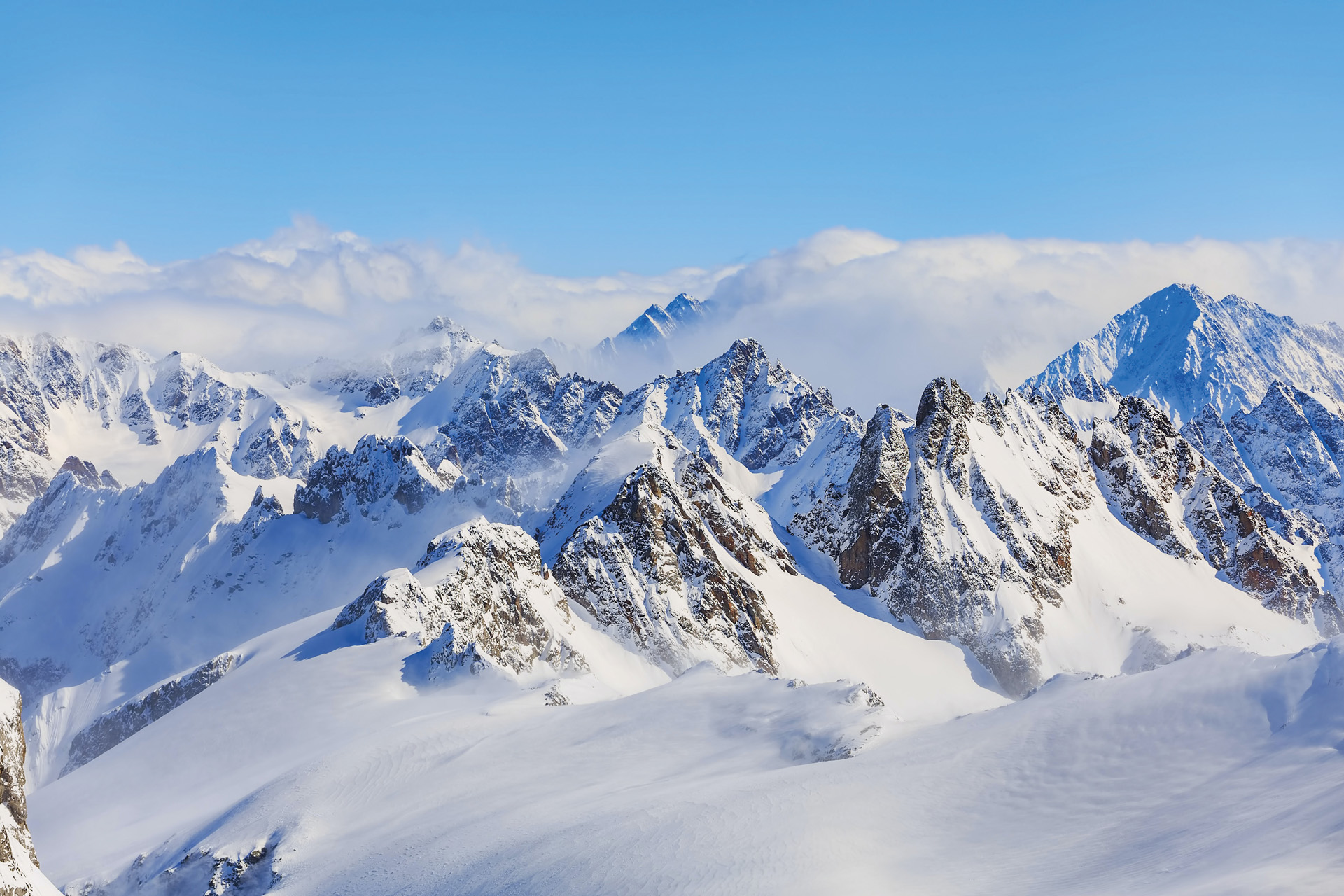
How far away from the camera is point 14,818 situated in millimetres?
34062

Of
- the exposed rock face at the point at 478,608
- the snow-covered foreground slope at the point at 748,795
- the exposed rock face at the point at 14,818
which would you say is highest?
the exposed rock face at the point at 478,608

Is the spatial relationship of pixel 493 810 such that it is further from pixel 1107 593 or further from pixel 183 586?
pixel 183 586

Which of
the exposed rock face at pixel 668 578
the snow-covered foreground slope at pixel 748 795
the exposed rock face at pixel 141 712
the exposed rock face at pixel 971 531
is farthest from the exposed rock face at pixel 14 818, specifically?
the exposed rock face at pixel 971 531

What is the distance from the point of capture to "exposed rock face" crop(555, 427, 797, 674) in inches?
4316

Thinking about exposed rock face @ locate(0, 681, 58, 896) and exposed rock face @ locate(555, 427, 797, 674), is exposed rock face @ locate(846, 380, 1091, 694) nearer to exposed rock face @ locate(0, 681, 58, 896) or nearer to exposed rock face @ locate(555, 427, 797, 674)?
exposed rock face @ locate(555, 427, 797, 674)

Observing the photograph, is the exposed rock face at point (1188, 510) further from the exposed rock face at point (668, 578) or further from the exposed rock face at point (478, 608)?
the exposed rock face at point (478, 608)

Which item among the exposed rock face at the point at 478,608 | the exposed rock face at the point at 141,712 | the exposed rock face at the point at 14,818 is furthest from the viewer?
the exposed rock face at the point at 141,712

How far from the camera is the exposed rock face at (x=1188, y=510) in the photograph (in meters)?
160

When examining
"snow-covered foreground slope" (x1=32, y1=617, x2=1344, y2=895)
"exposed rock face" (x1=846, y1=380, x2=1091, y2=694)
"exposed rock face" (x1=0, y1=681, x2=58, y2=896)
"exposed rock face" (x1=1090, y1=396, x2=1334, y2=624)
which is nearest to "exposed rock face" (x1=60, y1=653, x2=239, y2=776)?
"snow-covered foreground slope" (x1=32, y1=617, x2=1344, y2=895)

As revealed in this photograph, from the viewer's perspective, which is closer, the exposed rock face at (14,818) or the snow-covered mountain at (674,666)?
the exposed rock face at (14,818)

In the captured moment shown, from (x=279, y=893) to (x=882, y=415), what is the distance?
127m

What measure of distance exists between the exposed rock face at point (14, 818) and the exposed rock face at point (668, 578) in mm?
75557

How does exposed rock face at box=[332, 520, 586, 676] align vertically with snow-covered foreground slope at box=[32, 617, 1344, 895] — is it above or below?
above

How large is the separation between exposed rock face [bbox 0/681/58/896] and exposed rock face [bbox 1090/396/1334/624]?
546ft
